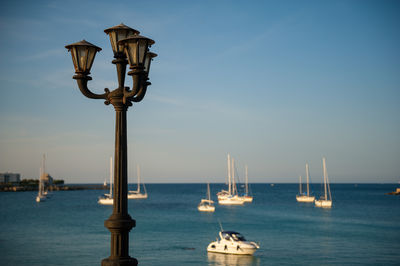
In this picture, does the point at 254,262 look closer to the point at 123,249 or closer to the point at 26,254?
the point at 26,254

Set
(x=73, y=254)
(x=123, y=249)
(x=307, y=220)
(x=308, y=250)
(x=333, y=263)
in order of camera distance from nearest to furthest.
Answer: (x=123, y=249), (x=333, y=263), (x=73, y=254), (x=308, y=250), (x=307, y=220)

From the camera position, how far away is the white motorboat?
116 ft

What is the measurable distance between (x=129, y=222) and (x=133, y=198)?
13855 cm

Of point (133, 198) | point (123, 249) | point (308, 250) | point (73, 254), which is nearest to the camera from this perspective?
point (123, 249)

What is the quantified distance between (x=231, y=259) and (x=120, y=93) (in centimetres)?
3033

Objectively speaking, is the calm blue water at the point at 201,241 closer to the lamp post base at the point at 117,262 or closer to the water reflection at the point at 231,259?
the water reflection at the point at 231,259

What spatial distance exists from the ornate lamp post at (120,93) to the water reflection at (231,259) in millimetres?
27926

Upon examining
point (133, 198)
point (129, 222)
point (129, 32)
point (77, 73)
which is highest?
point (129, 32)

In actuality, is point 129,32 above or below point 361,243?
above

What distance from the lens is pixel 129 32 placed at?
6.62m

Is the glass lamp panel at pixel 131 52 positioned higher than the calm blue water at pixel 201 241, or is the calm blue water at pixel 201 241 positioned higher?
the glass lamp panel at pixel 131 52

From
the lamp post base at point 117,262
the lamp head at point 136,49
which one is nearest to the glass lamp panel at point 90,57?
the lamp head at point 136,49

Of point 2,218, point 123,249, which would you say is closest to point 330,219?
point 2,218

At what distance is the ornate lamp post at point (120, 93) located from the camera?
246 inches
